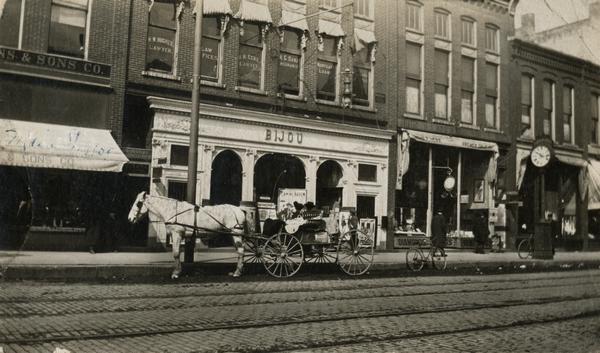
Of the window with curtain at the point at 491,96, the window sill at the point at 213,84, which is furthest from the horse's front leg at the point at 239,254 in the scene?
the window with curtain at the point at 491,96

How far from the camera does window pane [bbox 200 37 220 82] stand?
626 inches

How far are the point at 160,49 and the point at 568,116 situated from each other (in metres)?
19.1

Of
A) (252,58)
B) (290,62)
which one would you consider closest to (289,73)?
(290,62)

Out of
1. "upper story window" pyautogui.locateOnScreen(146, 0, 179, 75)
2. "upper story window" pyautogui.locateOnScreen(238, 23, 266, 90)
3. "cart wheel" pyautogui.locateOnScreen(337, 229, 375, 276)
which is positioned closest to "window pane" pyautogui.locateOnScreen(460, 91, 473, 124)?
"upper story window" pyautogui.locateOnScreen(238, 23, 266, 90)

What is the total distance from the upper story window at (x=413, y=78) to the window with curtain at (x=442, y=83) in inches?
34.1

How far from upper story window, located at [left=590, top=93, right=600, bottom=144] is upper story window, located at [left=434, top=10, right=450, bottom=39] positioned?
266 inches

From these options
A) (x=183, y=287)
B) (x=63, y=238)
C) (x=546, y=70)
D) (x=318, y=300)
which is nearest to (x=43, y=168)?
(x=63, y=238)

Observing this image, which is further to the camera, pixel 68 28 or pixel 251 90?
pixel 251 90

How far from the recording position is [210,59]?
16031mm

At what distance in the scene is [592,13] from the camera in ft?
23.5

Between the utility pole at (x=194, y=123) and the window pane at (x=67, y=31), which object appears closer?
the utility pole at (x=194, y=123)

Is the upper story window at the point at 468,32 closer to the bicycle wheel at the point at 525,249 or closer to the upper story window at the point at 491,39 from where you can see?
the upper story window at the point at 491,39

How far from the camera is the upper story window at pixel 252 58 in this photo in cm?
1631

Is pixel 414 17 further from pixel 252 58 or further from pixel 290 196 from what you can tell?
pixel 290 196
